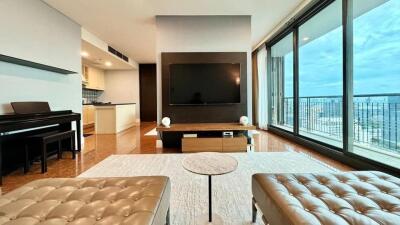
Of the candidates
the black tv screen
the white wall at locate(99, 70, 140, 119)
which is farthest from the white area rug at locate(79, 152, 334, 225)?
the white wall at locate(99, 70, 140, 119)

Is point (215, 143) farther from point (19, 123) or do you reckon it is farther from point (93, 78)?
point (93, 78)

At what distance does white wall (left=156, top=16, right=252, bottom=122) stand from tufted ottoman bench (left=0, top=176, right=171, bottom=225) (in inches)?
115

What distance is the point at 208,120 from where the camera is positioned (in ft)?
13.9

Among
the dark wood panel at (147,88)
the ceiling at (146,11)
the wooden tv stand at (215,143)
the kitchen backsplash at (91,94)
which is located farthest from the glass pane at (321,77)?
the kitchen backsplash at (91,94)

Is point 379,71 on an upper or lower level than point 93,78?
lower

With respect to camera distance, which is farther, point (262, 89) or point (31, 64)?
point (262, 89)

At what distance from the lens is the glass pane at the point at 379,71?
274 centimetres

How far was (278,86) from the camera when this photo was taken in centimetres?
585

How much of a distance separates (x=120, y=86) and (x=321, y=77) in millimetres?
7358

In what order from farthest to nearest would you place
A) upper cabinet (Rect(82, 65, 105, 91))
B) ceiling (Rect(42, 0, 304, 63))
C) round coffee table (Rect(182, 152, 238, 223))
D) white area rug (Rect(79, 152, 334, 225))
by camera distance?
1. upper cabinet (Rect(82, 65, 105, 91))
2. ceiling (Rect(42, 0, 304, 63))
3. white area rug (Rect(79, 152, 334, 225))
4. round coffee table (Rect(182, 152, 238, 223))

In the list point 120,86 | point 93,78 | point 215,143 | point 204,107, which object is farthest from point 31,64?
point 120,86

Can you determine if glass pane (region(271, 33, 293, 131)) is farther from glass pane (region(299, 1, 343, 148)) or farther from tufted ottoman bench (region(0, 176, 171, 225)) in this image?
tufted ottoman bench (region(0, 176, 171, 225))

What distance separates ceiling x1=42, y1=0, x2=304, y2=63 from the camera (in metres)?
3.54

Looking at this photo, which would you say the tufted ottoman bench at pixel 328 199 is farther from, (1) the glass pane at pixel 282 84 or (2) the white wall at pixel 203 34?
Result: (1) the glass pane at pixel 282 84
